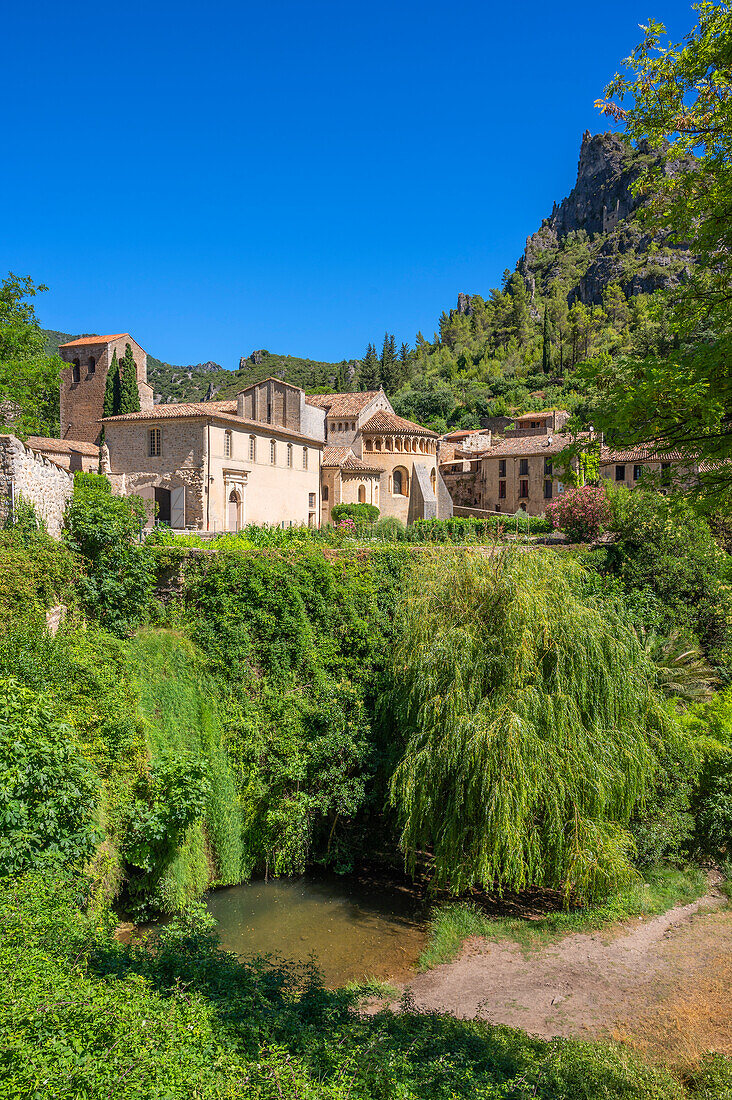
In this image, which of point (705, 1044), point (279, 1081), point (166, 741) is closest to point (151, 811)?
point (166, 741)

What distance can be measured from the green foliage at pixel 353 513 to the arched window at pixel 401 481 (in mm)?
4609

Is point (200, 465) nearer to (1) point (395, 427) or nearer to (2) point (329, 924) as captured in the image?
(1) point (395, 427)

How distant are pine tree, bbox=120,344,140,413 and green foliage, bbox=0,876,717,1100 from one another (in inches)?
2017

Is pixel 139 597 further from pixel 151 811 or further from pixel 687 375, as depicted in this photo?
pixel 687 375

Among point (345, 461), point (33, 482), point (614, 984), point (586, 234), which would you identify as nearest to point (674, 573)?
point (614, 984)

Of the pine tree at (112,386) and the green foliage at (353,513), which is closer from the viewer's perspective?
the green foliage at (353,513)

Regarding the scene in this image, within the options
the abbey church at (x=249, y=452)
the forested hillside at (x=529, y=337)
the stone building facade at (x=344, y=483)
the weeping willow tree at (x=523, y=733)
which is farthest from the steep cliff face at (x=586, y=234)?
the weeping willow tree at (x=523, y=733)

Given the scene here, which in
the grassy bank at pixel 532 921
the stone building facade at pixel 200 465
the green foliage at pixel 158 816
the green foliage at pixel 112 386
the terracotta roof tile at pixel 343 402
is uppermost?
the green foliage at pixel 112 386

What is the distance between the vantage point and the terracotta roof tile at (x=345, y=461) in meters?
41.4

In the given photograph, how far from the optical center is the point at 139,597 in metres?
15.6

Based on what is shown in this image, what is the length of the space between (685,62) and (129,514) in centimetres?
1375

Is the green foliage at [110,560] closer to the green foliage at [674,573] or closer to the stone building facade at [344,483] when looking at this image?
the green foliage at [674,573]

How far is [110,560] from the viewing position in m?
15.5

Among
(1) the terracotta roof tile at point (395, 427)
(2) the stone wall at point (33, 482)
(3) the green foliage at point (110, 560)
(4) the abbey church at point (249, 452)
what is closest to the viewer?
(2) the stone wall at point (33, 482)
